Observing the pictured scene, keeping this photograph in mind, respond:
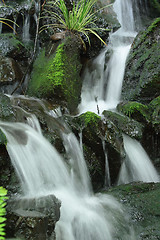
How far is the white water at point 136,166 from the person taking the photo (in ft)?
16.0

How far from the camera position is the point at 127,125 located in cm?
552

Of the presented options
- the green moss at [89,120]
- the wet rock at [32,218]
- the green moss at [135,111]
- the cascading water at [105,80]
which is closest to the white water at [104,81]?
the cascading water at [105,80]

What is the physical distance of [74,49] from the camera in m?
6.98

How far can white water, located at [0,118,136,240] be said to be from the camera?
9.87ft

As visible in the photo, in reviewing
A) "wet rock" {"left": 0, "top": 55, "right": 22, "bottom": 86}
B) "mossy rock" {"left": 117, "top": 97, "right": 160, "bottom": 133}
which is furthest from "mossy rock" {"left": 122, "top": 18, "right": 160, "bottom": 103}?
"wet rock" {"left": 0, "top": 55, "right": 22, "bottom": 86}

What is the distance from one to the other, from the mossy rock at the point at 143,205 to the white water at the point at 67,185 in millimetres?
138

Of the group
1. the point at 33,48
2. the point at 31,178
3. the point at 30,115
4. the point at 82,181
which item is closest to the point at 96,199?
the point at 82,181

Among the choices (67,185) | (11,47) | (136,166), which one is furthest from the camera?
(11,47)

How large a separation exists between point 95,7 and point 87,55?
6.54ft

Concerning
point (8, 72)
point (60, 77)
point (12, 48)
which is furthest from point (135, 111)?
point (12, 48)

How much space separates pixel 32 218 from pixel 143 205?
6.23 ft

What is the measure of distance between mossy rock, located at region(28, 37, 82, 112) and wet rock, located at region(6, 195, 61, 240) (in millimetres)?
3625

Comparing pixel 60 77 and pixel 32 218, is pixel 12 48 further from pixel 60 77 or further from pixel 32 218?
pixel 32 218

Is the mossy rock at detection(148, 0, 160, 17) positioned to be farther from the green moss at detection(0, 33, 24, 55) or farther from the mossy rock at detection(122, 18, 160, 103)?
the green moss at detection(0, 33, 24, 55)
